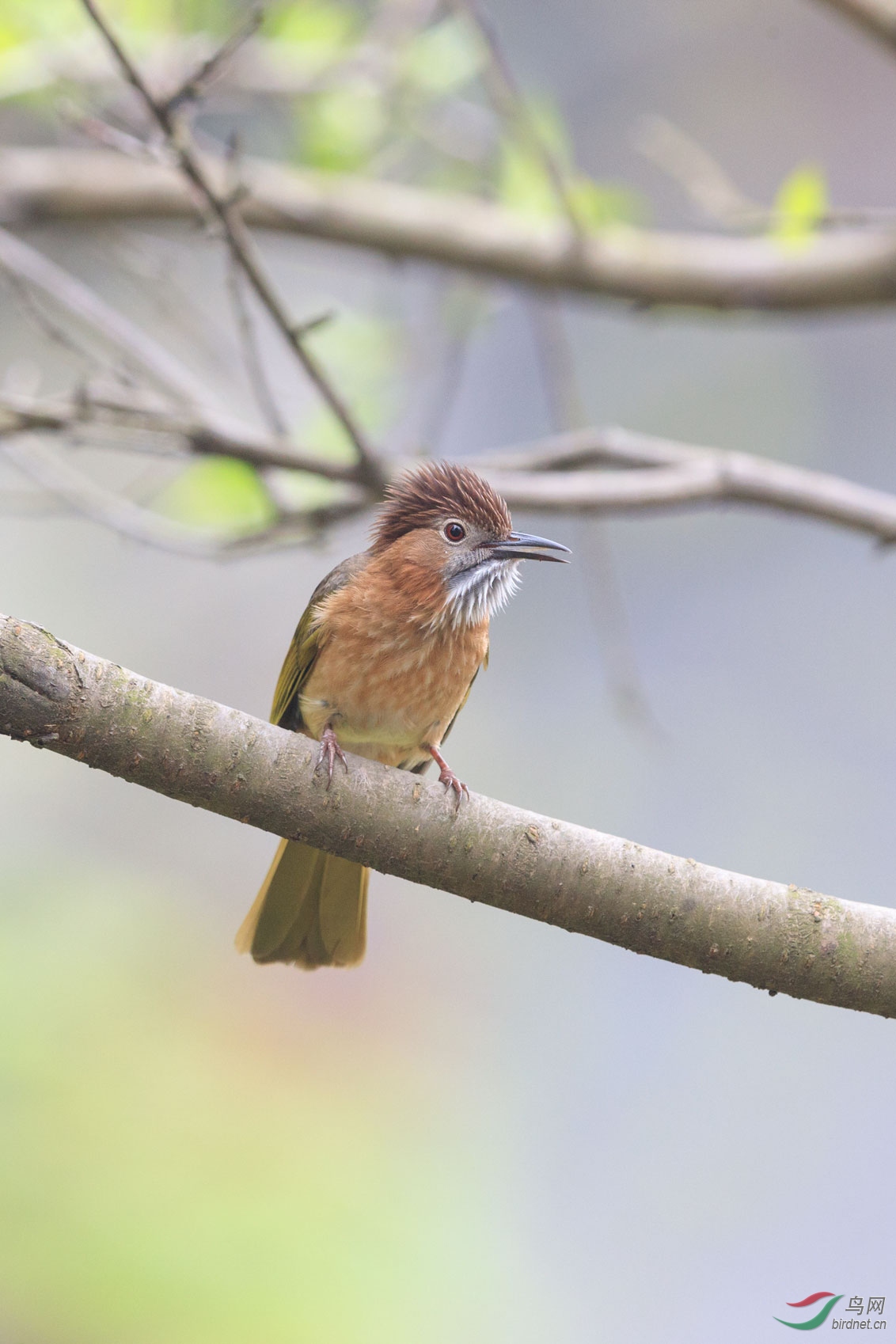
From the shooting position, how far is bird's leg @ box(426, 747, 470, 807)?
2082 millimetres

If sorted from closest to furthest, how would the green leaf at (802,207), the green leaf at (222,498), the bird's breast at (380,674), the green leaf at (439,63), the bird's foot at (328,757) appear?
the bird's foot at (328,757) < the bird's breast at (380,674) < the green leaf at (802,207) < the green leaf at (222,498) < the green leaf at (439,63)

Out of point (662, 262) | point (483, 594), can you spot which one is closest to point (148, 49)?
point (662, 262)

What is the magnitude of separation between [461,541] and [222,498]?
3.05ft

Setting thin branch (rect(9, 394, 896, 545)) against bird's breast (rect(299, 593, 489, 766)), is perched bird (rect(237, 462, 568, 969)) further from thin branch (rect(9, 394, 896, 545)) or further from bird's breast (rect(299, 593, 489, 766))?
thin branch (rect(9, 394, 896, 545))

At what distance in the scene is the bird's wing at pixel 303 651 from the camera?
2.91 metres

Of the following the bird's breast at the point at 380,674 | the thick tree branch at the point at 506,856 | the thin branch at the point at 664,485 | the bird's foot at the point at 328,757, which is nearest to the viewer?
the thick tree branch at the point at 506,856

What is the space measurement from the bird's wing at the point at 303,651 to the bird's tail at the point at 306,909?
0.33m

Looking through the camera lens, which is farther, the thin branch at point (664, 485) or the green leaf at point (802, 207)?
the thin branch at point (664, 485)

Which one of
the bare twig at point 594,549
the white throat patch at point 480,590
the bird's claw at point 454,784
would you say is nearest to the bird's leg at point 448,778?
the bird's claw at point 454,784

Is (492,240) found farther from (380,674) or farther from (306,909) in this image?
(306,909)

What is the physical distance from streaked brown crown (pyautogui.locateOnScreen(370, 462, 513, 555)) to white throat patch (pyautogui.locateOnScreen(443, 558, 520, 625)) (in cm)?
11

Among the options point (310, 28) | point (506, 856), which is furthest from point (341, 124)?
point (506, 856)

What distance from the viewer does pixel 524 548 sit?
114 inches

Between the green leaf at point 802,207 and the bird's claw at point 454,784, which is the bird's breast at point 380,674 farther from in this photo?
the green leaf at point 802,207
